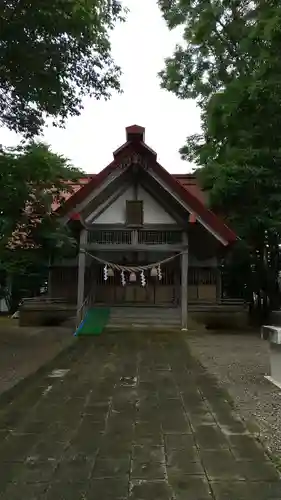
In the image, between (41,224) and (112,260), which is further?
(112,260)

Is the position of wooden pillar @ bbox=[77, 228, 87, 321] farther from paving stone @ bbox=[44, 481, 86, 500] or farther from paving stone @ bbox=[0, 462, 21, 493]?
paving stone @ bbox=[44, 481, 86, 500]

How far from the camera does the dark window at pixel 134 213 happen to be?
16547mm

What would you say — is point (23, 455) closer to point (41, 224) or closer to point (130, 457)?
point (130, 457)

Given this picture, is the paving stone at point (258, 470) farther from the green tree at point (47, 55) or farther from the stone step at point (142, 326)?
the stone step at point (142, 326)

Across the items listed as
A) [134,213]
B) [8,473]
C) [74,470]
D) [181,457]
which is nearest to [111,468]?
[74,470]

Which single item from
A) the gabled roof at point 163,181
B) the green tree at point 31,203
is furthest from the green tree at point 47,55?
the gabled roof at point 163,181

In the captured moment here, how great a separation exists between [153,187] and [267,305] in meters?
7.21

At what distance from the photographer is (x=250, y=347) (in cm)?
1168

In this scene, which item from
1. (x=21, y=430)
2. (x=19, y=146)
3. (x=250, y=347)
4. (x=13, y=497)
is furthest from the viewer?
(x=250, y=347)

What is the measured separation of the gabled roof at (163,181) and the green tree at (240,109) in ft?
1.71

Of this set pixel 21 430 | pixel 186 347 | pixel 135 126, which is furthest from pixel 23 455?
pixel 135 126

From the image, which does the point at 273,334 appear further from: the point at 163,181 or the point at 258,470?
the point at 163,181

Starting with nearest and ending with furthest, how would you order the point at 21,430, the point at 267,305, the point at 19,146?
the point at 21,430
the point at 19,146
the point at 267,305

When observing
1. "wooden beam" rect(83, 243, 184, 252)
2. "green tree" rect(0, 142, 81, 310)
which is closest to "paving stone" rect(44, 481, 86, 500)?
"green tree" rect(0, 142, 81, 310)
